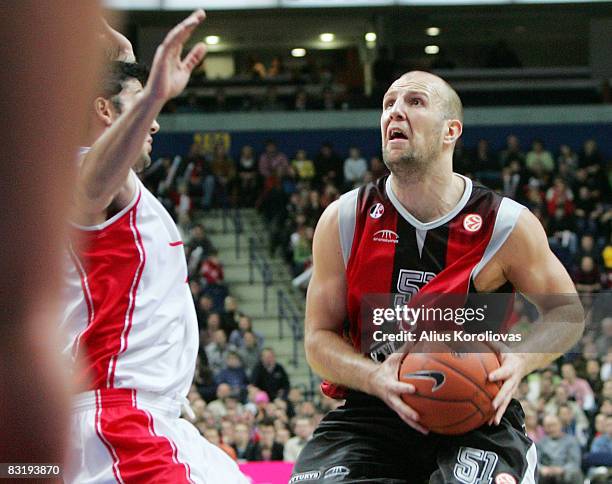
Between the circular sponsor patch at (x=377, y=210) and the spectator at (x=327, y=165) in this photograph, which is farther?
the spectator at (x=327, y=165)

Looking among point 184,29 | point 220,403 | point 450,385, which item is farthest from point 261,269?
point 184,29

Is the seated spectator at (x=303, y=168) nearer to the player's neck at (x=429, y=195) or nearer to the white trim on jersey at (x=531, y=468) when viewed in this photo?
the player's neck at (x=429, y=195)

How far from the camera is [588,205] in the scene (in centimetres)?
1995

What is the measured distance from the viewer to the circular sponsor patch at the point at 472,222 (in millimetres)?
4418

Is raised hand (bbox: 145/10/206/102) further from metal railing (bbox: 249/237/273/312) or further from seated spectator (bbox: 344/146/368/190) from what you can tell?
seated spectator (bbox: 344/146/368/190)

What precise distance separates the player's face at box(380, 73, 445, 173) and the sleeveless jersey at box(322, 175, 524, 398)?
0.22 m

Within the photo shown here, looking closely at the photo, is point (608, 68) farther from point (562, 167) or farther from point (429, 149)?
point (429, 149)

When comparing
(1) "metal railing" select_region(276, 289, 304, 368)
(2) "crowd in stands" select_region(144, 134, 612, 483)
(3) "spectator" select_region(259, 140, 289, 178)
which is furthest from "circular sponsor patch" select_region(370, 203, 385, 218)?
(3) "spectator" select_region(259, 140, 289, 178)

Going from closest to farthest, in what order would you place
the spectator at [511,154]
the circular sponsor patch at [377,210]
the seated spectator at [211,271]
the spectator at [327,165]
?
the circular sponsor patch at [377,210]
the seated spectator at [211,271]
the spectator at [511,154]
the spectator at [327,165]

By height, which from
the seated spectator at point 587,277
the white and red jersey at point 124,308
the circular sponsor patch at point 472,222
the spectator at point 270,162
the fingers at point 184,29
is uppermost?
the spectator at point 270,162

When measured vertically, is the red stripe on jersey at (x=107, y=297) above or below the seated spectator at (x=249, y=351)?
above

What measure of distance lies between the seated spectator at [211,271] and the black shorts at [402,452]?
14.1 metres

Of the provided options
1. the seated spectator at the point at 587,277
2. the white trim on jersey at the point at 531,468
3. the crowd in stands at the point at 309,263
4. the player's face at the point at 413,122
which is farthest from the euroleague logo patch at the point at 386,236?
the seated spectator at the point at 587,277

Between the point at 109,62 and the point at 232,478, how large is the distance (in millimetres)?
1606
